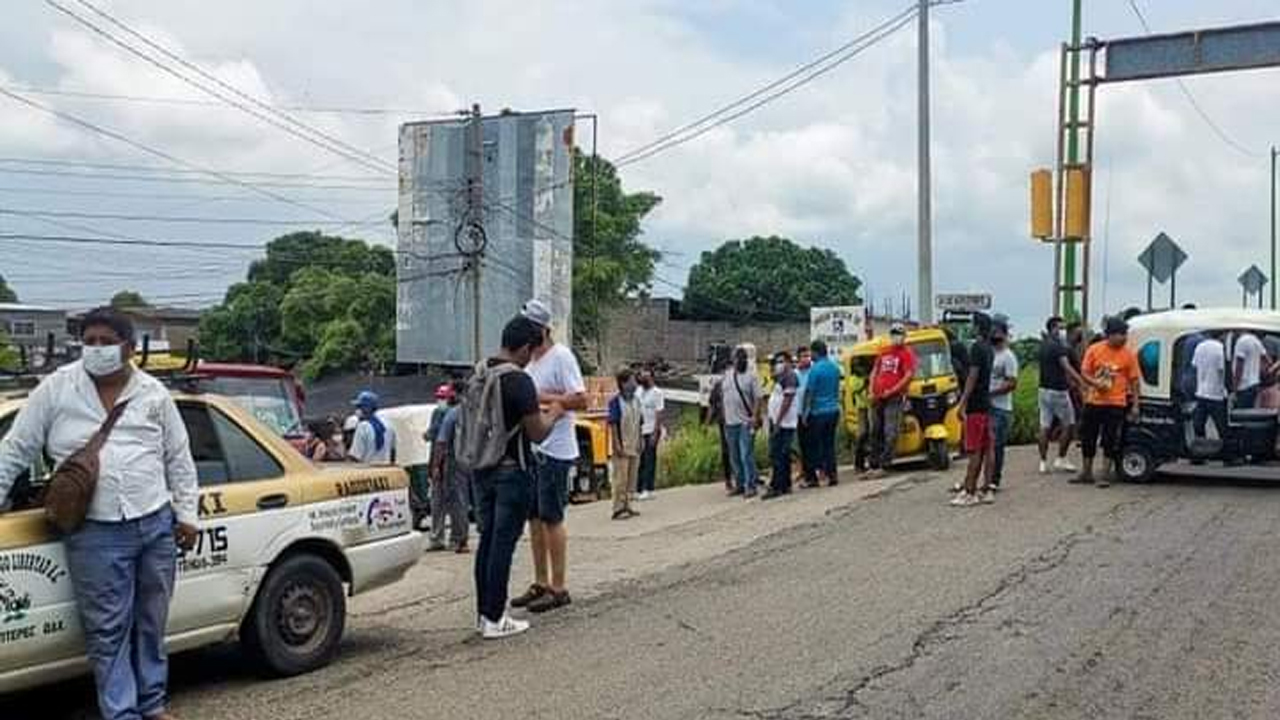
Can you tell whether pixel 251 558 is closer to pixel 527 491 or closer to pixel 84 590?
pixel 84 590

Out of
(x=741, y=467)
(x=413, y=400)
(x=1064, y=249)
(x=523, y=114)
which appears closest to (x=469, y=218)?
(x=523, y=114)

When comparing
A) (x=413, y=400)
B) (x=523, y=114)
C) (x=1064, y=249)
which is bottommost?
(x=413, y=400)

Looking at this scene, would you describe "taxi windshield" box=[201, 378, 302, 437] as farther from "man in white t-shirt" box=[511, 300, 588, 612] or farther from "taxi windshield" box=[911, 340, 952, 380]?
"taxi windshield" box=[911, 340, 952, 380]

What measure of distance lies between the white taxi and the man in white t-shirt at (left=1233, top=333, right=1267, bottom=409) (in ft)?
32.6

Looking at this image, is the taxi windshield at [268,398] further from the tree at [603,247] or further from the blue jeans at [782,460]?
the tree at [603,247]

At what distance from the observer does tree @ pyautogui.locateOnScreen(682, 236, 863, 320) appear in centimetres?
8319

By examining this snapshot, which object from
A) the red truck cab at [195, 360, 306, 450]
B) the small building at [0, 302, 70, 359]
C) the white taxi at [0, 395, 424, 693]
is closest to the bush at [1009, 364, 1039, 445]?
the red truck cab at [195, 360, 306, 450]

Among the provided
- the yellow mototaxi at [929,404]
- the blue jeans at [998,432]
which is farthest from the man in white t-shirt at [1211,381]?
the yellow mototaxi at [929,404]

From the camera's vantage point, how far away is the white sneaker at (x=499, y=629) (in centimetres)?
857

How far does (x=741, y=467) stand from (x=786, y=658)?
33.4ft

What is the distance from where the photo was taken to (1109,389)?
15242 mm

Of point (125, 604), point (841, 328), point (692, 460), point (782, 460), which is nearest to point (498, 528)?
point (125, 604)

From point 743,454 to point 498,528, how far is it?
938 centimetres

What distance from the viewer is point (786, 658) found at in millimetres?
7801
